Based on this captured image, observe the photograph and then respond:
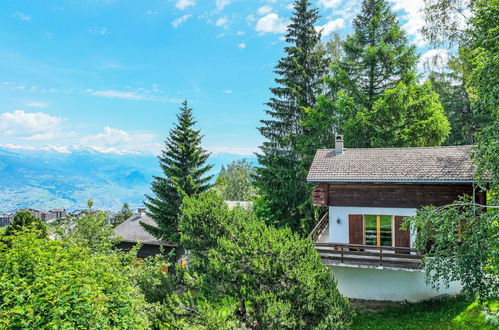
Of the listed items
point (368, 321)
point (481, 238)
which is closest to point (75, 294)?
point (481, 238)

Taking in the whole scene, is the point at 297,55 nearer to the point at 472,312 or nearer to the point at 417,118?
the point at 417,118

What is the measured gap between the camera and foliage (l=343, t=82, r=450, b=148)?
60.0 ft

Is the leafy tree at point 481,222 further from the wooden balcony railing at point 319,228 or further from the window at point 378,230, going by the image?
the wooden balcony railing at point 319,228

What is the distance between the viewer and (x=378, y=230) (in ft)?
41.0

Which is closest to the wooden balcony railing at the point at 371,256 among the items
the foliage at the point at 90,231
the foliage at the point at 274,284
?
the foliage at the point at 274,284

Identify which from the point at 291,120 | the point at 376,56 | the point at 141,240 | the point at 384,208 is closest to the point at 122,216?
the point at 141,240

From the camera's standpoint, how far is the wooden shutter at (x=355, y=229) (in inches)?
500

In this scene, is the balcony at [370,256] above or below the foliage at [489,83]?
below

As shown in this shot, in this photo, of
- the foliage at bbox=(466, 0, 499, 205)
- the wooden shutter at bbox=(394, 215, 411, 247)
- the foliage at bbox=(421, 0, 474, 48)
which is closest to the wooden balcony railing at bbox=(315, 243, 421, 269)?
the wooden shutter at bbox=(394, 215, 411, 247)

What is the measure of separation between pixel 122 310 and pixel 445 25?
2054 centimetres

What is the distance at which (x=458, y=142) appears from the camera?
2747 cm

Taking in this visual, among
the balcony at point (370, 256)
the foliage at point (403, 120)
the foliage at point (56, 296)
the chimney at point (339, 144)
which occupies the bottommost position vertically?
the balcony at point (370, 256)

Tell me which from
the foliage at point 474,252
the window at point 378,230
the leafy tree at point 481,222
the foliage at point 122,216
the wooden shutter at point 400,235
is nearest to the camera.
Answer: the foliage at point 474,252

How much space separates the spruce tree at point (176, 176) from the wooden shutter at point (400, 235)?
40.2 feet
